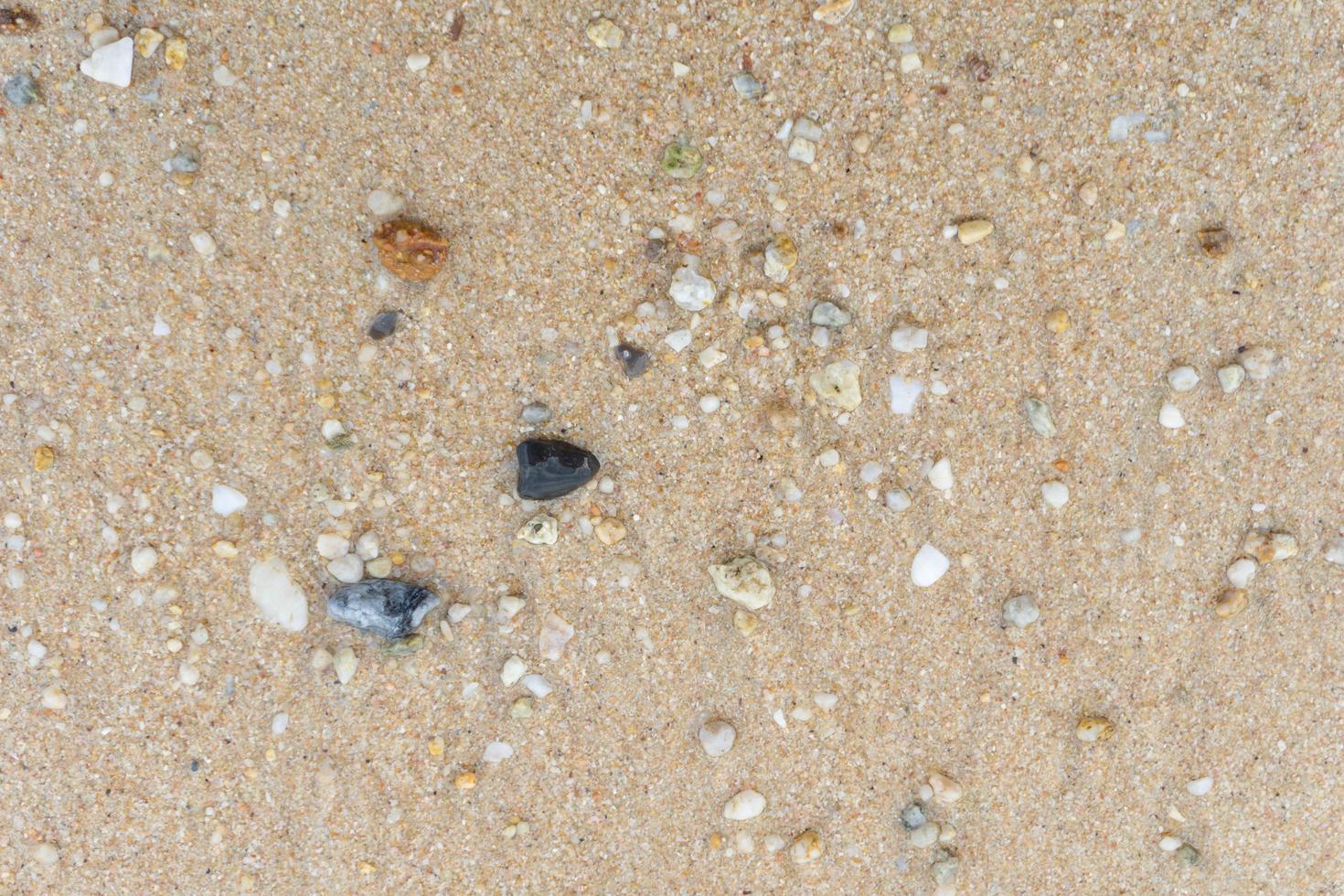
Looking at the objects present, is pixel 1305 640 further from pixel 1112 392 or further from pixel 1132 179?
pixel 1132 179

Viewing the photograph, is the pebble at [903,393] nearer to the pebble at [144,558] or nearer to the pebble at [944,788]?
the pebble at [944,788]

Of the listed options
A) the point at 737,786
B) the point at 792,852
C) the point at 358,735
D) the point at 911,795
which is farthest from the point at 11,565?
the point at 911,795

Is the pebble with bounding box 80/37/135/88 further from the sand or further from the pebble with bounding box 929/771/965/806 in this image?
the pebble with bounding box 929/771/965/806

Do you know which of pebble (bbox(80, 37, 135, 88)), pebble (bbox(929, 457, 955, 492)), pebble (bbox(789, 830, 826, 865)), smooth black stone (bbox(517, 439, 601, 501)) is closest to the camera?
pebble (bbox(80, 37, 135, 88))

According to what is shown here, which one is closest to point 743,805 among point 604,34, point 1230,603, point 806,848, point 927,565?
point 806,848

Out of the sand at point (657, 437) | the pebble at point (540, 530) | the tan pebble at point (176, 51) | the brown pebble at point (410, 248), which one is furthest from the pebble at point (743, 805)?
the tan pebble at point (176, 51)

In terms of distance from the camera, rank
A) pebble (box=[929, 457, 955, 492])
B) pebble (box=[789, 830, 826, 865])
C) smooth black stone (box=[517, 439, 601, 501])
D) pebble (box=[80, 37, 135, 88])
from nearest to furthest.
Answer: pebble (box=[80, 37, 135, 88]), smooth black stone (box=[517, 439, 601, 501]), pebble (box=[929, 457, 955, 492]), pebble (box=[789, 830, 826, 865])

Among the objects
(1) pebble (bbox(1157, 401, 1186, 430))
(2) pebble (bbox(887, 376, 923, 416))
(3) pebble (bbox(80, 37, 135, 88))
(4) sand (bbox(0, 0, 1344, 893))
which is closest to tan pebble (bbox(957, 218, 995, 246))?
(4) sand (bbox(0, 0, 1344, 893))
